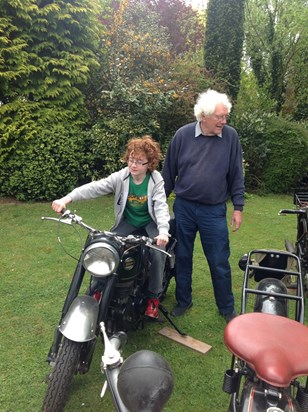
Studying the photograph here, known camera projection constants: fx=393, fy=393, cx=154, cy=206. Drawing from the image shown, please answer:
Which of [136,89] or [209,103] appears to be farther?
[136,89]

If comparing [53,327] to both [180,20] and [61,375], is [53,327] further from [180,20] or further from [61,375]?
[180,20]

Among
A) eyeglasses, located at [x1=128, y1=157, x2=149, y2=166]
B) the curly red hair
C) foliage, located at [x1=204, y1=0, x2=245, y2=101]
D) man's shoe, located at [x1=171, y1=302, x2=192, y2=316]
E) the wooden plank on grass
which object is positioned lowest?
the wooden plank on grass

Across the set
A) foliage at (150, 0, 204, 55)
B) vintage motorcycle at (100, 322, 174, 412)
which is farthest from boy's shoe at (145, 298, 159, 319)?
foliage at (150, 0, 204, 55)

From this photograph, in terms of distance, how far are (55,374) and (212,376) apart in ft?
4.04

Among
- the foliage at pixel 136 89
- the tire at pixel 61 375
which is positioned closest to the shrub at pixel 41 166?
the foliage at pixel 136 89

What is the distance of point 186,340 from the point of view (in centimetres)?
328

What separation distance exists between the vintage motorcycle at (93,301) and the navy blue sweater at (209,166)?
30.1 inches

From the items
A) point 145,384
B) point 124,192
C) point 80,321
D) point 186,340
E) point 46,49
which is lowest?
point 186,340

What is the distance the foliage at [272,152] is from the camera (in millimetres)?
9320

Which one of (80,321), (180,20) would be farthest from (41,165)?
(180,20)

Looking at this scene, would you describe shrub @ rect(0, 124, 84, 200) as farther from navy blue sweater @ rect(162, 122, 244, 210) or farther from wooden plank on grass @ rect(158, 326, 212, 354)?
wooden plank on grass @ rect(158, 326, 212, 354)

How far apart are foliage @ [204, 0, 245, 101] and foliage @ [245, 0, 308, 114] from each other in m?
5.05

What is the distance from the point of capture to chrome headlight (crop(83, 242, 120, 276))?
237 cm

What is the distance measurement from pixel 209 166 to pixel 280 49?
13479 mm
